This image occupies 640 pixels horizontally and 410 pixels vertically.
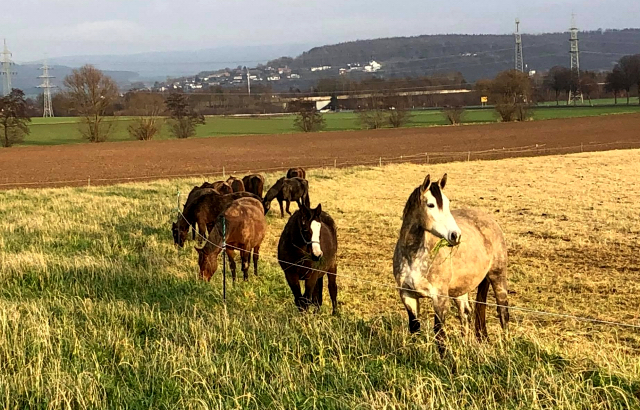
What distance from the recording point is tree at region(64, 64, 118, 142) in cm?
6238

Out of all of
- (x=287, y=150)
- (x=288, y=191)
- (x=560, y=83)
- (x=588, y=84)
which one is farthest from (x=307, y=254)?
(x=588, y=84)

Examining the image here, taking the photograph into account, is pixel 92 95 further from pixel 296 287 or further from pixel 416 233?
pixel 416 233

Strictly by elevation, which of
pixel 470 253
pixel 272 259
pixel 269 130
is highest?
pixel 269 130

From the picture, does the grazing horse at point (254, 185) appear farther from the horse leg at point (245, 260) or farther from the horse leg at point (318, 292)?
the horse leg at point (318, 292)

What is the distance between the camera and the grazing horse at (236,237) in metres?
10.9

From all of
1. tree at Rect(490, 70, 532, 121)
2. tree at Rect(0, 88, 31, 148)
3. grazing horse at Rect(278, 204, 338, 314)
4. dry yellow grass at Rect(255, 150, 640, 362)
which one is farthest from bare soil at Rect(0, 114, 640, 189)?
grazing horse at Rect(278, 204, 338, 314)

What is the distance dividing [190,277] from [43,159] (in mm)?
43329

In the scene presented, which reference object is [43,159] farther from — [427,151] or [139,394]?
[139,394]

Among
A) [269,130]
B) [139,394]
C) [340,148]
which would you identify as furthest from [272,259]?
[269,130]

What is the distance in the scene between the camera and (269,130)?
80.2 metres

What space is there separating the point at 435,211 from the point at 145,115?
6903cm

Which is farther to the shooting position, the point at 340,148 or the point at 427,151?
the point at 340,148

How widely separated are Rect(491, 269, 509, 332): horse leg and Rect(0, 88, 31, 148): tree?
5768 centimetres

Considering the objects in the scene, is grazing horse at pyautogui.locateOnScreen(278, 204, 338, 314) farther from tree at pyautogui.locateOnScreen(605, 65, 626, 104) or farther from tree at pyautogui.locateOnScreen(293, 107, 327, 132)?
tree at pyautogui.locateOnScreen(605, 65, 626, 104)
